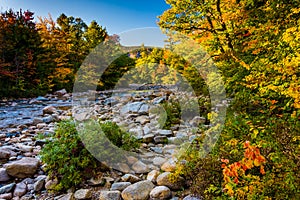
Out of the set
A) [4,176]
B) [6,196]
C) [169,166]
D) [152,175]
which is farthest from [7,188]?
[169,166]

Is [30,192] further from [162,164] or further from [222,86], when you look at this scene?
[222,86]

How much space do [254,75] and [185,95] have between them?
3670 millimetres

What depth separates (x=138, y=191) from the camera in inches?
93.9

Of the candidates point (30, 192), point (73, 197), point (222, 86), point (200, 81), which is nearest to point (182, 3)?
point (222, 86)

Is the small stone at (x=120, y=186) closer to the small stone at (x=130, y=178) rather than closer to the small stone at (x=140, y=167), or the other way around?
the small stone at (x=130, y=178)

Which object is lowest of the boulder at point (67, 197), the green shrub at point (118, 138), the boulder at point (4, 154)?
the boulder at point (67, 197)

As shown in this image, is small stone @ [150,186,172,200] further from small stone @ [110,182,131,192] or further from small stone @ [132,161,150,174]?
small stone @ [132,161,150,174]

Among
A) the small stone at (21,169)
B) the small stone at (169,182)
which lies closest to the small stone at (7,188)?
the small stone at (21,169)

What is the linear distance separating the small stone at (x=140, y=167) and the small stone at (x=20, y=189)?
4.42 feet

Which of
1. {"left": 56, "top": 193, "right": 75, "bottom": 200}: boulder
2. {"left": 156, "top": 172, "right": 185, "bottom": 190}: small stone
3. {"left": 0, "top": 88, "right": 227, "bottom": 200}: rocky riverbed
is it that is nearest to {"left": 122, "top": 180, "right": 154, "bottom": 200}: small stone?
{"left": 0, "top": 88, "right": 227, "bottom": 200}: rocky riverbed

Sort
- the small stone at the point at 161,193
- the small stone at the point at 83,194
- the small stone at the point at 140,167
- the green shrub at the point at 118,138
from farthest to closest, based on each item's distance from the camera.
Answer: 1. the green shrub at the point at 118,138
2. the small stone at the point at 140,167
3. the small stone at the point at 83,194
4. the small stone at the point at 161,193

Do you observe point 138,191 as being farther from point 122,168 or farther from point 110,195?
point 122,168

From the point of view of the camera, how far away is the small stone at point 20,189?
8.45 feet

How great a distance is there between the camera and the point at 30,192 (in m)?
2.63
